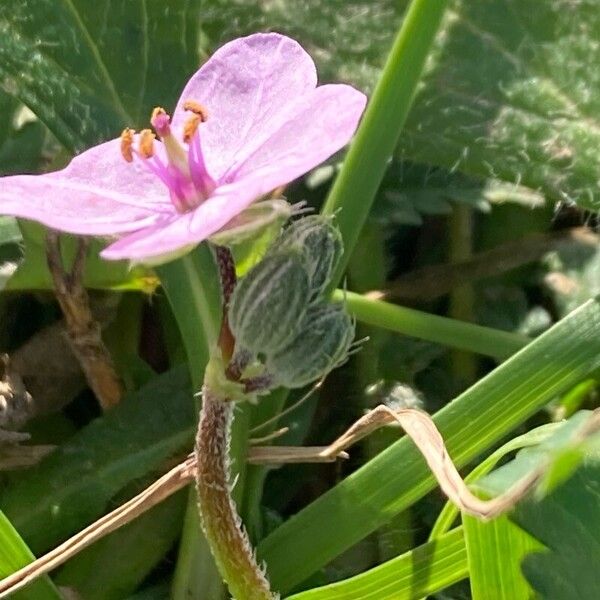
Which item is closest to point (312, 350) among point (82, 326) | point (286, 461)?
point (286, 461)

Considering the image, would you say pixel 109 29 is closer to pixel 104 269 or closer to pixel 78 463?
pixel 104 269

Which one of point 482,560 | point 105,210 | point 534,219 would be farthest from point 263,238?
point 534,219

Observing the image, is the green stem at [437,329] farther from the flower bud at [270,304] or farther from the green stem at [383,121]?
the flower bud at [270,304]

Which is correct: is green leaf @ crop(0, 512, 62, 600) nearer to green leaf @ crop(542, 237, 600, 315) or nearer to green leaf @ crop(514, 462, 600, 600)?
green leaf @ crop(514, 462, 600, 600)

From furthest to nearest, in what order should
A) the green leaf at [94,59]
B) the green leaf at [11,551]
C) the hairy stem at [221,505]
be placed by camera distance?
the green leaf at [94,59]
the green leaf at [11,551]
the hairy stem at [221,505]

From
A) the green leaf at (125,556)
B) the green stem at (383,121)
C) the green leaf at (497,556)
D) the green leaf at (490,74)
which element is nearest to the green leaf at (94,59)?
the green leaf at (490,74)

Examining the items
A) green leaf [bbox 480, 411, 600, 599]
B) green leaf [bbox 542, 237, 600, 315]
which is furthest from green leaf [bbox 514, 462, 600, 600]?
green leaf [bbox 542, 237, 600, 315]
